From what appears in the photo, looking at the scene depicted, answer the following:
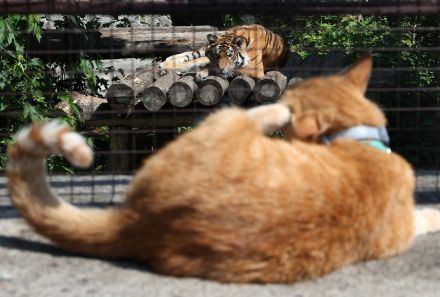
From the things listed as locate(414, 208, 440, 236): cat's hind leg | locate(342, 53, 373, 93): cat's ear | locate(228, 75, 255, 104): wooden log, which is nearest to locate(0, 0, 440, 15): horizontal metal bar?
locate(342, 53, 373, 93): cat's ear

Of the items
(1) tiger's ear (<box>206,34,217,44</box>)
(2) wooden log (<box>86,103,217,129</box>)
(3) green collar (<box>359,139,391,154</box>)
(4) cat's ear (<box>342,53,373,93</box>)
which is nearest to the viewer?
(3) green collar (<box>359,139,391,154</box>)

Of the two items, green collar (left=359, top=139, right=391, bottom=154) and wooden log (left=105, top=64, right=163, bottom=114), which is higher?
green collar (left=359, top=139, right=391, bottom=154)

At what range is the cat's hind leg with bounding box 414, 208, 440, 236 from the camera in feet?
14.6

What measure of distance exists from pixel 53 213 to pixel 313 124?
125cm

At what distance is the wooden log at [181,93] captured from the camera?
28.2 feet

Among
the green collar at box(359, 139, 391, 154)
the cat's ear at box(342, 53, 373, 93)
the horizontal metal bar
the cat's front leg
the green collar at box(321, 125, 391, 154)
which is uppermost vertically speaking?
the horizontal metal bar

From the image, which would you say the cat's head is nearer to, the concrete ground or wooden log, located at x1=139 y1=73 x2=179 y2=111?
the concrete ground

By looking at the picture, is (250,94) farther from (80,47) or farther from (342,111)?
(342,111)

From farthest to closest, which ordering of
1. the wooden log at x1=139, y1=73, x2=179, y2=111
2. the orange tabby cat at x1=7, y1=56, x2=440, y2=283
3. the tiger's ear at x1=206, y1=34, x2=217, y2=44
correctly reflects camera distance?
the tiger's ear at x1=206, y1=34, x2=217, y2=44
the wooden log at x1=139, y1=73, x2=179, y2=111
the orange tabby cat at x1=7, y1=56, x2=440, y2=283

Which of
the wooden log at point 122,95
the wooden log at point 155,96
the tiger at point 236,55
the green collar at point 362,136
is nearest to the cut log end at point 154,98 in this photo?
the wooden log at point 155,96

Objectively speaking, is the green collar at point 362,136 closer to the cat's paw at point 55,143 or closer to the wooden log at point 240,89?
the cat's paw at point 55,143

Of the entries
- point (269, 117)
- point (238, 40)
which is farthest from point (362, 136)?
point (238, 40)

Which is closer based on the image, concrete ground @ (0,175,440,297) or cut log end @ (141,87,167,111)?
concrete ground @ (0,175,440,297)

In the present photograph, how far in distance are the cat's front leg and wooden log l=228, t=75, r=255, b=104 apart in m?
4.66
